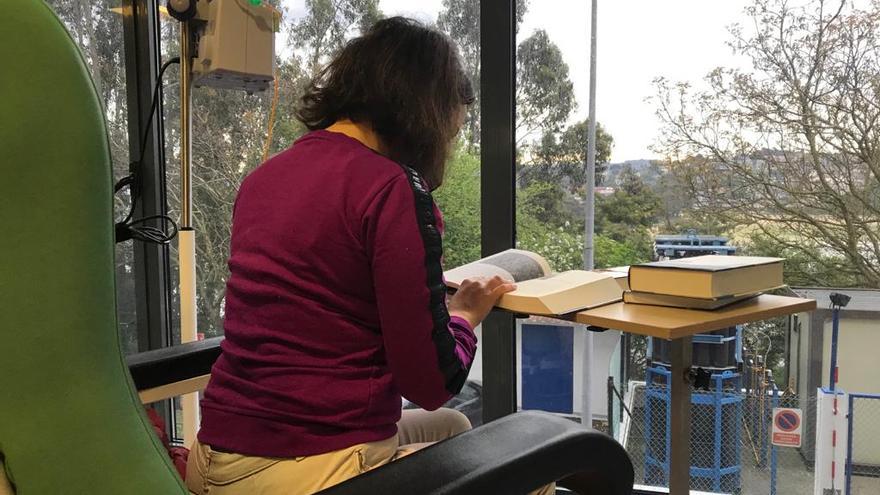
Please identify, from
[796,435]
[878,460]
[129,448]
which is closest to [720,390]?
[796,435]

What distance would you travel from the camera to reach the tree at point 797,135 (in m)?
1.46

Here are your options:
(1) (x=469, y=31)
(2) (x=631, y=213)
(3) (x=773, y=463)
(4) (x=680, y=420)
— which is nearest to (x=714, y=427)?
(3) (x=773, y=463)

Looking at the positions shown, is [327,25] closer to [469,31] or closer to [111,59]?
[469,31]

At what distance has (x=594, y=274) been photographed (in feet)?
3.65

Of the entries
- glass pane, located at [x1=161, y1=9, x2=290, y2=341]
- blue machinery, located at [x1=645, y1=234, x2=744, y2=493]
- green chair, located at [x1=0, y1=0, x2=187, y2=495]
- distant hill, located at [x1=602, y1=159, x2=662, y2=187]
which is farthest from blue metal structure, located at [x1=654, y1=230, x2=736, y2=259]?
green chair, located at [x1=0, y1=0, x2=187, y2=495]

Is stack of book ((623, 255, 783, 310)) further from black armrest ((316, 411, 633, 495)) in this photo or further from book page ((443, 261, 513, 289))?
black armrest ((316, 411, 633, 495))

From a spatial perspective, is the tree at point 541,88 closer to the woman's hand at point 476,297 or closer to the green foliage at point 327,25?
the green foliage at point 327,25

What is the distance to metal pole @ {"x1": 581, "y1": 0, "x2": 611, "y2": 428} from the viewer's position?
5.51 ft

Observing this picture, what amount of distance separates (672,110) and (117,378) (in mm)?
1432

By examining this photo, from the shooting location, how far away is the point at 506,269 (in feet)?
3.65

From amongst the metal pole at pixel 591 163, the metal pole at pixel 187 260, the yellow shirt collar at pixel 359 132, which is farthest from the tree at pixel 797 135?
the metal pole at pixel 187 260

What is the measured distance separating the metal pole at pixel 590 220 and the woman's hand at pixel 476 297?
0.74 m

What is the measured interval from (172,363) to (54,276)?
68 centimetres

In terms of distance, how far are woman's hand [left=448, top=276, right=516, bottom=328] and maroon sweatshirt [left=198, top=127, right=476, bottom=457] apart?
0.11 m
